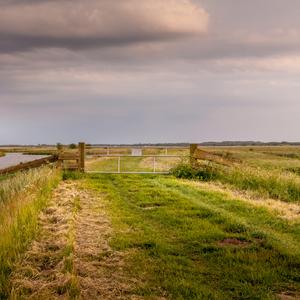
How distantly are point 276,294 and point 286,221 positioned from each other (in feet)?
18.4

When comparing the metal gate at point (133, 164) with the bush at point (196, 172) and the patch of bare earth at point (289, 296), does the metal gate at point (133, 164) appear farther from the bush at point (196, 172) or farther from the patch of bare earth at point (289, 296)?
the patch of bare earth at point (289, 296)

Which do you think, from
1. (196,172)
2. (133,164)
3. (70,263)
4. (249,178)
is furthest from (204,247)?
(133,164)

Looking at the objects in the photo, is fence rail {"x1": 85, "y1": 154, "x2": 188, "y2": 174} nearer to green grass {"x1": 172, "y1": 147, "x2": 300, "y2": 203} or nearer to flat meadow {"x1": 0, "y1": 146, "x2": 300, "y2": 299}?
green grass {"x1": 172, "y1": 147, "x2": 300, "y2": 203}

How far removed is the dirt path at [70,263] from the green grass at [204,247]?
1.01 ft

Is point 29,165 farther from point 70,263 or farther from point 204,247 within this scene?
point 70,263

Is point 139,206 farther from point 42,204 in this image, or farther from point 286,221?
point 286,221

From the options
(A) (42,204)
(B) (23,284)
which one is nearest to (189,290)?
(B) (23,284)

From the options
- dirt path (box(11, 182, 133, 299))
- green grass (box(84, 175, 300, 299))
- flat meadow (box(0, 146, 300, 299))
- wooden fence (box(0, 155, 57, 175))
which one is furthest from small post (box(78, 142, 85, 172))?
dirt path (box(11, 182, 133, 299))

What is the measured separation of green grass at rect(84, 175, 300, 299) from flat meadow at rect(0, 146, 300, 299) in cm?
2

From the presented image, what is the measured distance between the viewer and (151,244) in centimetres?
1080

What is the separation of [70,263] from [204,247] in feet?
9.85

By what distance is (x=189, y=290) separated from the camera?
789cm

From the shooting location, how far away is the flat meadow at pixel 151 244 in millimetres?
7973

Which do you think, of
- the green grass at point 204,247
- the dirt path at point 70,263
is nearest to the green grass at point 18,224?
the dirt path at point 70,263
